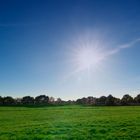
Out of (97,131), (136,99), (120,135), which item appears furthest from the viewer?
(136,99)

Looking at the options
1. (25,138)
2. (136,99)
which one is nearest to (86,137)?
(25,138)

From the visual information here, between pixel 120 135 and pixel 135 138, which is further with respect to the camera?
pixel 120 135

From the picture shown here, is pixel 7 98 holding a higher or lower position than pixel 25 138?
higher

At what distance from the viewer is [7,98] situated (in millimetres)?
190875

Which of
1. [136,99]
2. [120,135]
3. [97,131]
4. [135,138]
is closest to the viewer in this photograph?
[135,138]

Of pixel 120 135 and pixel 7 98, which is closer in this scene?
pixel 120 135

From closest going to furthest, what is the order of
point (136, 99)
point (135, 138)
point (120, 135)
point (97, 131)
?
point (135, 138) < point (120, 135) < point (97, 131) < point (136, 99)

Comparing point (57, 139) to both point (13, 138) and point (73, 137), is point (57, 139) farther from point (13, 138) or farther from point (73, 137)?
point (13, 138)

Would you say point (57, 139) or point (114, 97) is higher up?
point (114, 97)

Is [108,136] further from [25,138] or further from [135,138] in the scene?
[25,138]

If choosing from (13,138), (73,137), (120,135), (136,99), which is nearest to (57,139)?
(73,137)

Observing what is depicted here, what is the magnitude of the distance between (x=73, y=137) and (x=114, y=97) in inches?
6961

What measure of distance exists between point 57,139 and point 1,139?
427 centimetres

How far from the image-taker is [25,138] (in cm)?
2072
